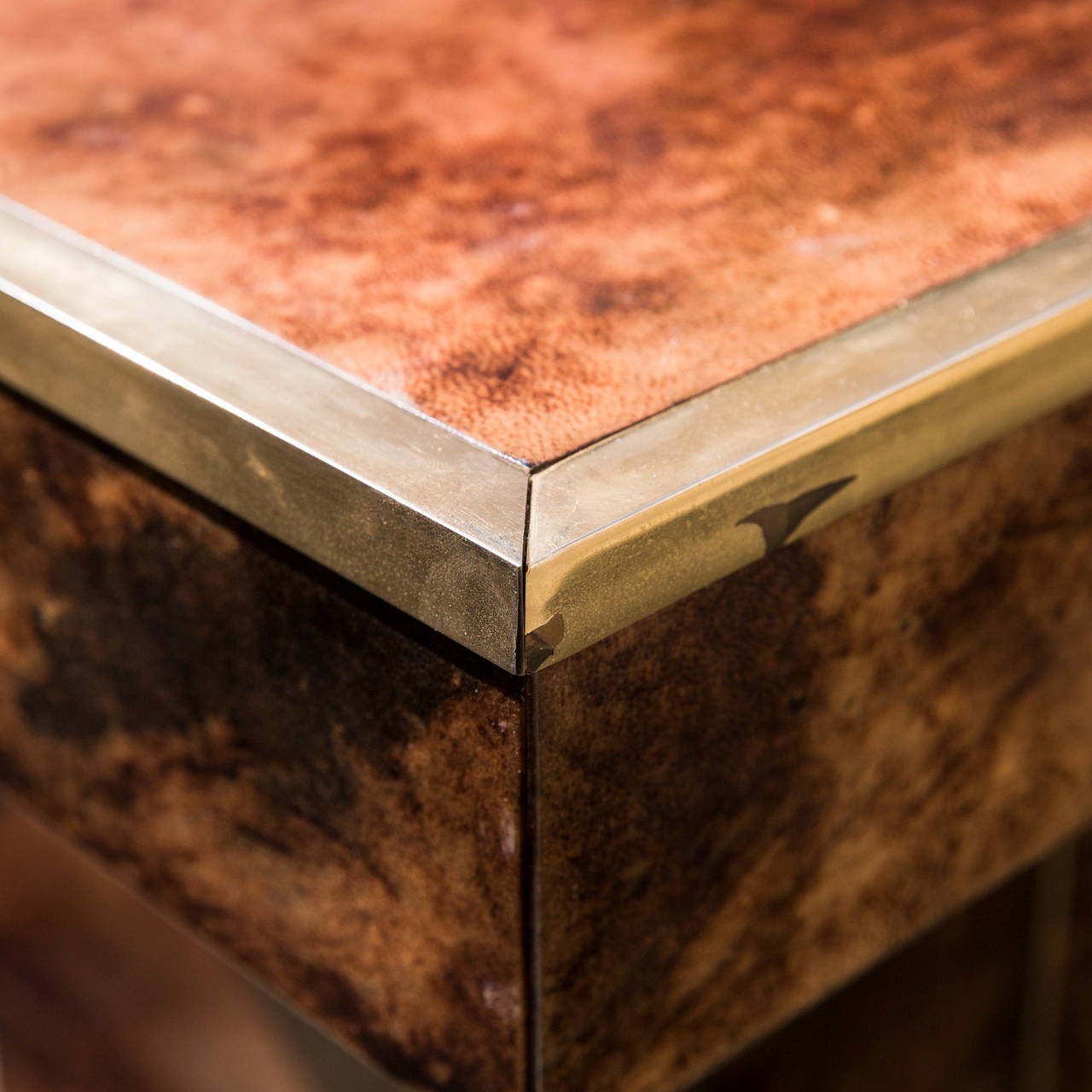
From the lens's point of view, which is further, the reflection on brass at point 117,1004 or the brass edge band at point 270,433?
the reflection on brass at point 117,1004

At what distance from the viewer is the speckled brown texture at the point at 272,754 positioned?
1.28 ft

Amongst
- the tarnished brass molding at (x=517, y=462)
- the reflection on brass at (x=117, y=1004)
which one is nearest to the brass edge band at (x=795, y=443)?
the tarnished brass molding at (x=517, y=462)

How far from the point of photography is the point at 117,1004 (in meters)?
0.64

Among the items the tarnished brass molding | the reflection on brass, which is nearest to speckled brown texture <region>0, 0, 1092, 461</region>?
the tarnished brass molding

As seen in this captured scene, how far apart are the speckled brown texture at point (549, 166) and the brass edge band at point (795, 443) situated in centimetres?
1

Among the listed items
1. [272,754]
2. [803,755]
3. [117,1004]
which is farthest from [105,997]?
[803,755]

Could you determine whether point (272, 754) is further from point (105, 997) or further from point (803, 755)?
point (105, 997)

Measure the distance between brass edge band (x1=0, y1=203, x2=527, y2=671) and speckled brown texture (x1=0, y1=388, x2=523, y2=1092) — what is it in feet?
0.08

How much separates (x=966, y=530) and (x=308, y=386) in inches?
8.2

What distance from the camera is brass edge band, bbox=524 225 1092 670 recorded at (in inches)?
13.3

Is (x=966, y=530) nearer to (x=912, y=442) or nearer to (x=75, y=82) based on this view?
(x=912, y=442)

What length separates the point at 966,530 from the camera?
44 cm

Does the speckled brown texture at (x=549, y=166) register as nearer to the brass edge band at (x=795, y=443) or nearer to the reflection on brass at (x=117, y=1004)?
the brass edge band at (x=795, y=443)

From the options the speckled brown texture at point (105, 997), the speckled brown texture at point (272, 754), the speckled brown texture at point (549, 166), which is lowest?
the speckled brown texture at point (105, 997)
